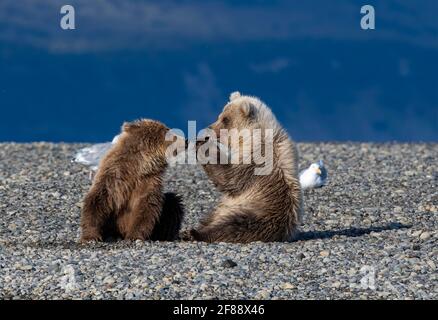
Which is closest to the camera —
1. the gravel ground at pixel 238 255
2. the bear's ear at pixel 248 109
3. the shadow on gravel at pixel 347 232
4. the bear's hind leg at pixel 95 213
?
the gravel ground at pixel 238 255

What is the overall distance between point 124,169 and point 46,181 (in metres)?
5.33

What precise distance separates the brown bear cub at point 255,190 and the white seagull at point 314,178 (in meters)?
3.36

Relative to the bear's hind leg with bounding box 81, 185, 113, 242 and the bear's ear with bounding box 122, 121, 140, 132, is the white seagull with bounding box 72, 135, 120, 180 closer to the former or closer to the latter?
the bear's ear with bounding box 122, 121, 140, 132

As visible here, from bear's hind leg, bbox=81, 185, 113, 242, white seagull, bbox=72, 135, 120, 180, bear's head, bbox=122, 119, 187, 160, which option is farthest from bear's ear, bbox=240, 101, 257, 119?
white seagull, bbox=72, 135, 120, 180

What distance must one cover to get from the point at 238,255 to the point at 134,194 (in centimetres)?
120

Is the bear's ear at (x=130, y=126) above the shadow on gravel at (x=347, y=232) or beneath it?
above

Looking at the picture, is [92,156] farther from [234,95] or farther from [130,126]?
[130,126]

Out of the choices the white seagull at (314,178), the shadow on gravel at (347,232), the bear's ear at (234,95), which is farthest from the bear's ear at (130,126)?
the white seagull at (314,178)

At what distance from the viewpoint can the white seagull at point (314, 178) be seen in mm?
13727

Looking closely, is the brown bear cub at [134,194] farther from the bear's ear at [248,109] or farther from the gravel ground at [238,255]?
the bear's ear at [248,109]

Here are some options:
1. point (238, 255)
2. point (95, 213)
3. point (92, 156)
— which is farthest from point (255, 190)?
point (92, 156)

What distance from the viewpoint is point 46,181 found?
48.5 ft
